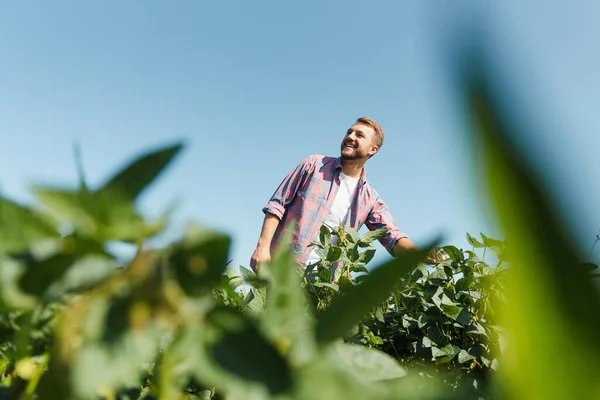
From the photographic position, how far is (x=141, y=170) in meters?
0.28

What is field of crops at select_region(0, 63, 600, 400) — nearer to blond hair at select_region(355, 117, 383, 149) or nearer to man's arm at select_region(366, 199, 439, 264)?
man's arm at select_region(366, 199, 439, 264)

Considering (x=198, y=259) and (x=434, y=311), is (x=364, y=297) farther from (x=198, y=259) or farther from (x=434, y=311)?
(x=434, y=311)

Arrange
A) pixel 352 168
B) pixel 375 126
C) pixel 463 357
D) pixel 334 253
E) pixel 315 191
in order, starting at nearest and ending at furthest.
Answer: pixel 463 357 → pixel 334 253 → pixel 315 191 → pixel 352 168 → pixel 375 126

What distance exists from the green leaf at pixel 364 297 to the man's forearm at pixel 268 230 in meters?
3.06

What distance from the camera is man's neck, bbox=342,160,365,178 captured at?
4012 millimetres

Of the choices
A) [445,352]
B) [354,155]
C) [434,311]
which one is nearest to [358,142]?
[354,155]

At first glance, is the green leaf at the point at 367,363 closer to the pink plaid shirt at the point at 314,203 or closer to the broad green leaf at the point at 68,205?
the broad green leaf at the point at 68,205

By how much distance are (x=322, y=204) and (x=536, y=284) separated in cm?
358

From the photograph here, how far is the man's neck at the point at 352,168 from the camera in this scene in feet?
13.2

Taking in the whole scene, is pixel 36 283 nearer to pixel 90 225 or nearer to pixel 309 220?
pixel 90 225

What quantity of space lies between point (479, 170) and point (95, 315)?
7.8 inches

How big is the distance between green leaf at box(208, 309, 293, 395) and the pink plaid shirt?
3177 mm

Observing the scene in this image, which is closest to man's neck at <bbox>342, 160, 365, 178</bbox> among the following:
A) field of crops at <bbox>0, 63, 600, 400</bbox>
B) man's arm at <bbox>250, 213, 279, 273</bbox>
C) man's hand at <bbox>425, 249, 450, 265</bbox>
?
man's arm at <bbox>250, 213, 279, 273</bbox>

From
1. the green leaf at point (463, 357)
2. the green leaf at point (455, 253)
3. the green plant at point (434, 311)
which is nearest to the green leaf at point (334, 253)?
the green plant at point (434, 311)
